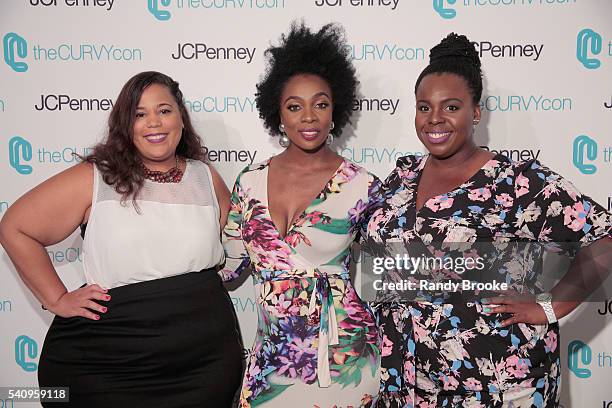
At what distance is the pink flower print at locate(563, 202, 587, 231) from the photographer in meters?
1.79

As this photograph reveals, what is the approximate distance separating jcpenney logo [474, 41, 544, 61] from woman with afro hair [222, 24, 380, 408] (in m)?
0.95

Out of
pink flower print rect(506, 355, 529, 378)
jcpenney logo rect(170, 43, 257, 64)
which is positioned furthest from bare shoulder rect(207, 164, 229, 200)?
pink flower print rect(506, 355, 529, 378)

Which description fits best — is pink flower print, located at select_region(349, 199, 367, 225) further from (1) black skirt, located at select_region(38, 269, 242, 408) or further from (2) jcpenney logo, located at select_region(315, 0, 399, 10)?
(2) jcpenney logo, located at select_region(315, 0, 399, 10)

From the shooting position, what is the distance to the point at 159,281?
2129mm

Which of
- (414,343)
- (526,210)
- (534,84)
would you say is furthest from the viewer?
(534,84)

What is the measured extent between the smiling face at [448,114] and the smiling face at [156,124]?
3.30 ft

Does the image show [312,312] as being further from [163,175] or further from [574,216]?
[574,216]

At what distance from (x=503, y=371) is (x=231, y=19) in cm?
213

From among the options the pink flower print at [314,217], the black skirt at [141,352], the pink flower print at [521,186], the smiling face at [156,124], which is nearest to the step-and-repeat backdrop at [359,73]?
the smiling face at [156,124]

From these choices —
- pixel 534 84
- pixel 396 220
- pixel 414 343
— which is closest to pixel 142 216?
pixel 396 220

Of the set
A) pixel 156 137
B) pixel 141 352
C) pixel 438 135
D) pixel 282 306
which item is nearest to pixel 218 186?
pixel 156 137

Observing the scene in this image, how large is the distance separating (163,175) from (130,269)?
1.35ft

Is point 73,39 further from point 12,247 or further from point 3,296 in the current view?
point 3,296

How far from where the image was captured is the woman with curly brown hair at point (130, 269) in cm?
208
